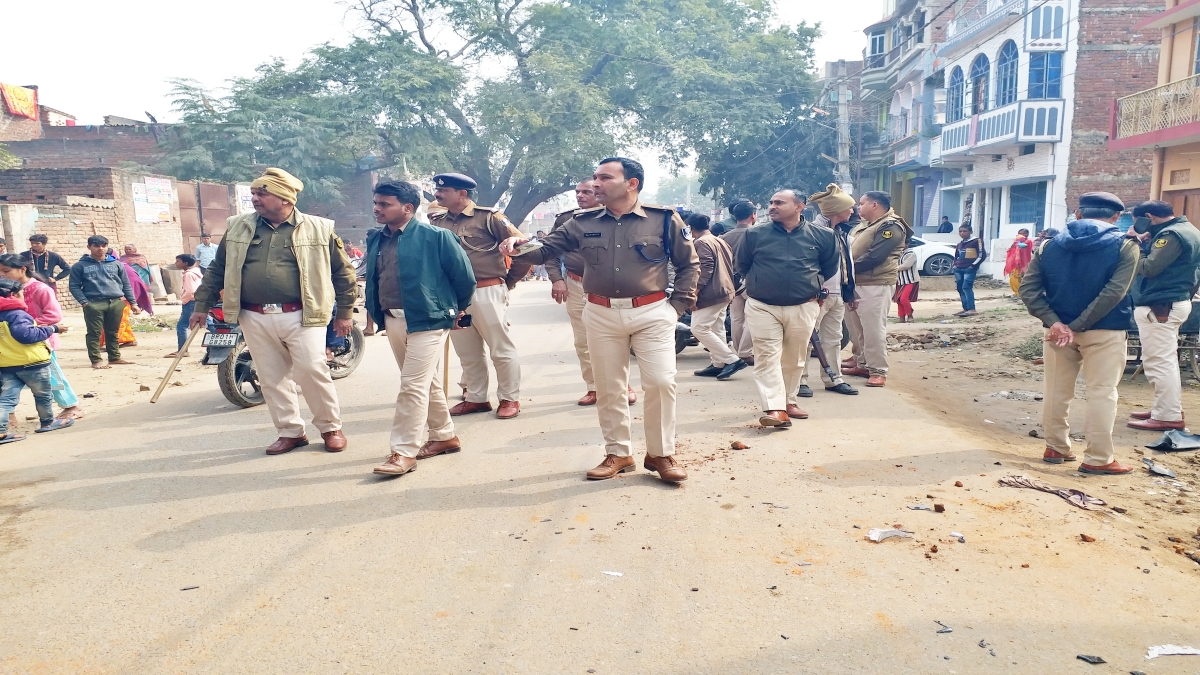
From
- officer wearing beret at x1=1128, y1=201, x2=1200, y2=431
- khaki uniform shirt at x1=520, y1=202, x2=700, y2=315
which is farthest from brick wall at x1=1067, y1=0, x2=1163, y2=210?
khaki uniform shirt at x1=520, y1=202, x2=700, y2=315

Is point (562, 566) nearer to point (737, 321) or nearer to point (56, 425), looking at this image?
point (56, 425)

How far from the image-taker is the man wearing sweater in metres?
10.5

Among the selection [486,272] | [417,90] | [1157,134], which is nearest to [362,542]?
[486,272]

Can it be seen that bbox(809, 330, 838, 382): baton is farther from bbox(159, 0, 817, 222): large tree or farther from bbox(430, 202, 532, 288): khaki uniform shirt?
bbox(159, 0, 817, 222): large tree

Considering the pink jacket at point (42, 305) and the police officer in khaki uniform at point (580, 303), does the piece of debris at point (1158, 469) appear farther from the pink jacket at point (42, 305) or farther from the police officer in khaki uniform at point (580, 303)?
the pink jacket at point (42, 305)

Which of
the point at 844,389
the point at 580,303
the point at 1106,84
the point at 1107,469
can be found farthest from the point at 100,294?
the point at 1106,84

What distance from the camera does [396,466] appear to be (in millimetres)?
5203

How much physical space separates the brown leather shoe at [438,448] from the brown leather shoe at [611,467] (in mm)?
1139

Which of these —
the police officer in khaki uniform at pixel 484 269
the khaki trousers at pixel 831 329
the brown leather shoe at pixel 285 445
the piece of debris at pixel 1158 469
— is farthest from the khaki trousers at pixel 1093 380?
the brown leather shoe at pixel 285 445

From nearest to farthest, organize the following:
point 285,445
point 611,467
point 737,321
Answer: point 611,467 < point 285,445 < point 737,321

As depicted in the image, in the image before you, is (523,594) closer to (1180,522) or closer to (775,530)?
(775,530)

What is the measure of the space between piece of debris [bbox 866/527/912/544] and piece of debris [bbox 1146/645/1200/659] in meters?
1.20

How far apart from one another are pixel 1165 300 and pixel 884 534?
400 centimetres

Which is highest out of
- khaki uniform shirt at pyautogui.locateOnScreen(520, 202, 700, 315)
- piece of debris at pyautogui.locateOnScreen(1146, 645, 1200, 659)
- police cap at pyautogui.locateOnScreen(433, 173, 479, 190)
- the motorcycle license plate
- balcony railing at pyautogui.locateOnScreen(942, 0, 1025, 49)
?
balcony railing at pyautogui.locateOnScreen(942, 0, 1025, 49)
